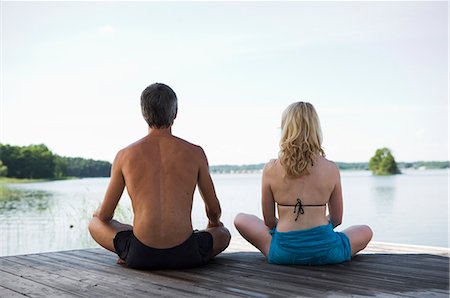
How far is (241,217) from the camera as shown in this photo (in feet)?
11.4

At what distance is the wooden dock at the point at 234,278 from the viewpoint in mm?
2512

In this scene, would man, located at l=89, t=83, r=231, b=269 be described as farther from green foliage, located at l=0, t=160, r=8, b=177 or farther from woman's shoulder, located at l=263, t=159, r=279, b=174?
green foliage, located at l=0, t=160, r=8, b=177

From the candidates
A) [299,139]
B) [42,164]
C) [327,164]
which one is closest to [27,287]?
[299,139]

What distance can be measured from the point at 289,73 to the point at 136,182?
69.5 feet

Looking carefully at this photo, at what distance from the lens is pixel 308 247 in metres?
3.07

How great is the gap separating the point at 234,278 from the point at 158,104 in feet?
3.34

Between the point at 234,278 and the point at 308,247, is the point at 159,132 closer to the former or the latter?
the point at 234,278

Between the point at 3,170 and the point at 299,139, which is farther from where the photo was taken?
the point at 3,170

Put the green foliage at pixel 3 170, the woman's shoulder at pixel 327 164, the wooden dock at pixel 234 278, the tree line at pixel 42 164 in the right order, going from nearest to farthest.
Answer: the wooden dock at pixel 234 278, the woman's shoulder at pixel 327 164, the green foliage at pixel 3 170, the tree line at pixel 42 164

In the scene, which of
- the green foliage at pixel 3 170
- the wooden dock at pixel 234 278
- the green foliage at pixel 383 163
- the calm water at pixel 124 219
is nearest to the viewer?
the wooden dock at pixel 234 278

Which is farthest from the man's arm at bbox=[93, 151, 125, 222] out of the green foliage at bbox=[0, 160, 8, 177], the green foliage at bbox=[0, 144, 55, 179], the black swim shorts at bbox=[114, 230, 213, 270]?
the green foliage at bbox=[0, 144, 55, 179]

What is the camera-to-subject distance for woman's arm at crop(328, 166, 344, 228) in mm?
3094

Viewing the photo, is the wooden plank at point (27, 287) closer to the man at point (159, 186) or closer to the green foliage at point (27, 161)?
the man at point (159, 186)

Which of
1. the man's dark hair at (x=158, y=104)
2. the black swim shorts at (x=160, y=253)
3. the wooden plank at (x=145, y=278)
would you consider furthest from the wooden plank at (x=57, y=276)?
the man's dark hair at (x=158, y=104)
